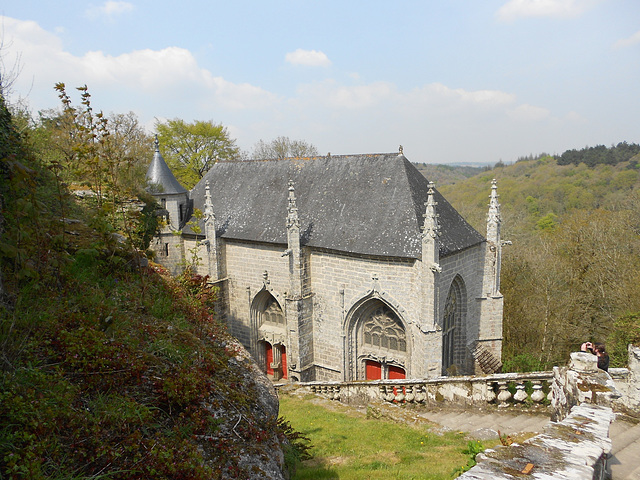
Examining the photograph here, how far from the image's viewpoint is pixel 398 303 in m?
13.8

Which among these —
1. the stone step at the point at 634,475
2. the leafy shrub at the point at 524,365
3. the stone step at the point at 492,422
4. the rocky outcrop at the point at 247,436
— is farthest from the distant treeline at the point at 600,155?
the rocky outcrop at the point at 247,436

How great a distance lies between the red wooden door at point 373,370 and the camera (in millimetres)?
15188

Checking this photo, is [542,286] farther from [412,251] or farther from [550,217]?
[550,217]

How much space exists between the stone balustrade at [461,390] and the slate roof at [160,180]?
11.7 meters

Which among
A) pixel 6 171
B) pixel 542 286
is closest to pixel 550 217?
pixel 542 286

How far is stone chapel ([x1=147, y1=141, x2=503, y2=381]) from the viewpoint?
44.7 feet

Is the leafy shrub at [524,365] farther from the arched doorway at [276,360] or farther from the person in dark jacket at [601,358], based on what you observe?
the person in dark jacket at [601,358]

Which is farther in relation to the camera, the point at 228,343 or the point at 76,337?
the point at 228,343

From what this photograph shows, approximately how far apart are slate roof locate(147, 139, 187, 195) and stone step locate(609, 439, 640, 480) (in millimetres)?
17399

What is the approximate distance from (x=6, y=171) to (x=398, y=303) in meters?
11.3

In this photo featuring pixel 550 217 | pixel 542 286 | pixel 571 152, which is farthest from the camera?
pixel 571 152

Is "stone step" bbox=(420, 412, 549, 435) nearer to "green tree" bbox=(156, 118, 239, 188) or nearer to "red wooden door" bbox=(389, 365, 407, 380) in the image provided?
"red wooden door" bbox=(389, 365, 407, 380)

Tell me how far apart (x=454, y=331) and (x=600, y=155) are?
196 ft

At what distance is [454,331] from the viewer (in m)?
15.4
